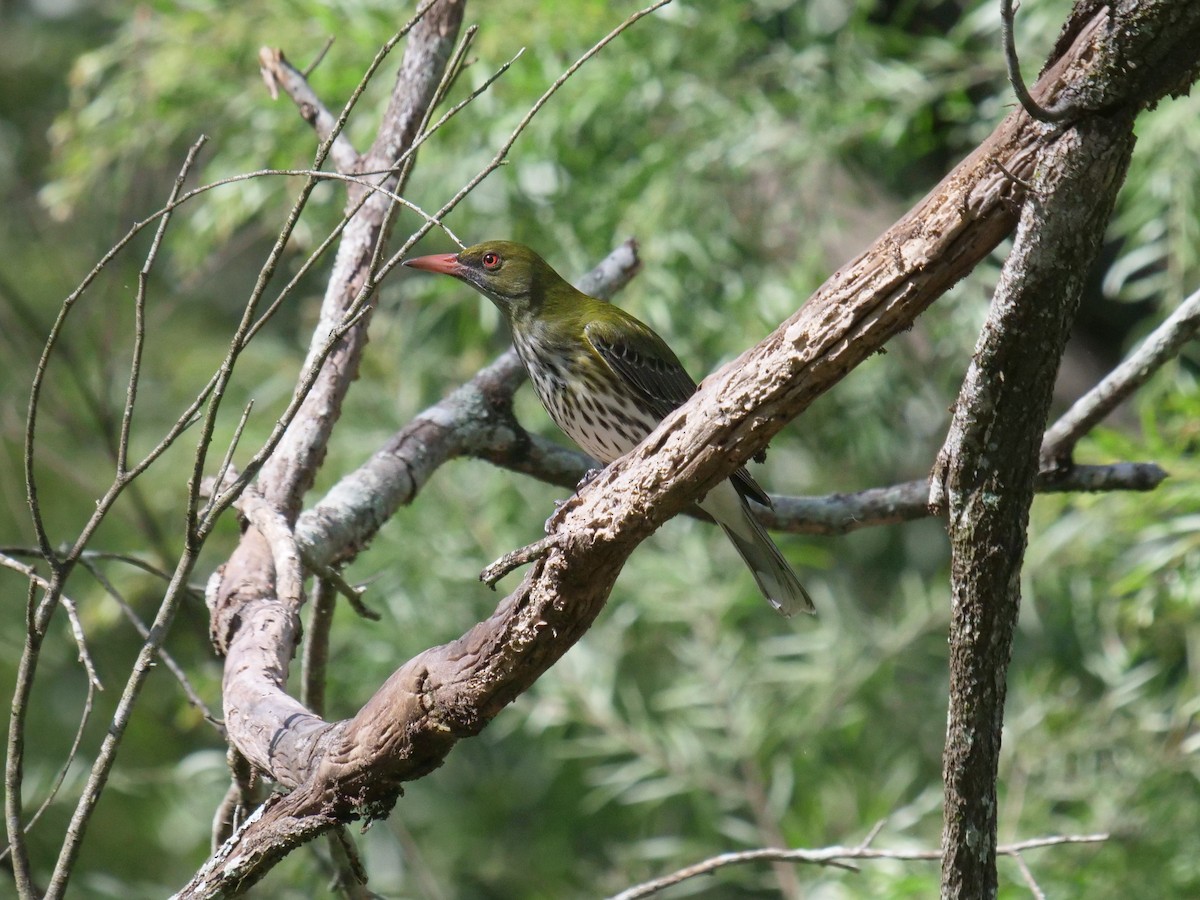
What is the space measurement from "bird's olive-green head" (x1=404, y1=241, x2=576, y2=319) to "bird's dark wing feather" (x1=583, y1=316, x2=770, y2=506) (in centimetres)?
25

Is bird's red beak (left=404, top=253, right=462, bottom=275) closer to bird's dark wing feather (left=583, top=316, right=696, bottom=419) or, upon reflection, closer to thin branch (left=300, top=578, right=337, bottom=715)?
bird's dark wing feather (left=583, top=316, right=696, bottom=419)

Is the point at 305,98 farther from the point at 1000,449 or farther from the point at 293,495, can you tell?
the point at 1000,449

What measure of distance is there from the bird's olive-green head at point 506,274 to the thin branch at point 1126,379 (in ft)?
5.05

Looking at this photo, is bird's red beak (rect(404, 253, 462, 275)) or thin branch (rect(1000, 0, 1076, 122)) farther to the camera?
bird's red beak (rect(404, 253, 462, 275))

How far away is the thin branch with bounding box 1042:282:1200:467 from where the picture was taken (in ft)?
8.87

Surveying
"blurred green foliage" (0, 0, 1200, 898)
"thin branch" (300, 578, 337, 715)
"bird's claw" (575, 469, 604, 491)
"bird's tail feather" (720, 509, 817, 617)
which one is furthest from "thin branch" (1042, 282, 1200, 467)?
"blurred green foliage" (0, 0, 1200, 898)

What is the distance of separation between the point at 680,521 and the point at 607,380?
129 inches

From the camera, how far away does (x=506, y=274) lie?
4.10m

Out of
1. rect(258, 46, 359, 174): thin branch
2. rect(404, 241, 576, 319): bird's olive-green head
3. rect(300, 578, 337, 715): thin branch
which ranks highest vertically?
rect(258, 46, 359, 174): thin branch

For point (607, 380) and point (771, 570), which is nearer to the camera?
point (771, 570)

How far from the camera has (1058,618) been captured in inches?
261

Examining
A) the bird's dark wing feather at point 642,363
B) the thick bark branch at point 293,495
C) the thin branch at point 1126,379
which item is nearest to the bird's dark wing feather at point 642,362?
the bird's dark wing feather at point 642,363

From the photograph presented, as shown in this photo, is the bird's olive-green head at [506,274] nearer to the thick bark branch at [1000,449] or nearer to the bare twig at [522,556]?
the bare twig at [522,556]

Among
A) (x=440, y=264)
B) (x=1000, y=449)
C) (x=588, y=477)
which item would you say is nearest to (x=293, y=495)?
(x=588, y=477)
